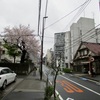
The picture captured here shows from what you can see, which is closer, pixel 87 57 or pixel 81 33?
pixel 87 57

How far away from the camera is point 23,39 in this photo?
24.0 meters

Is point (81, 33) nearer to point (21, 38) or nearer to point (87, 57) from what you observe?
point (87, 57)

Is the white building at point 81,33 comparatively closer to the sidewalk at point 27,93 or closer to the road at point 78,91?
the road at point 78,91

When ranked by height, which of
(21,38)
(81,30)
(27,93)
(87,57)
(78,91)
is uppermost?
(81,30)

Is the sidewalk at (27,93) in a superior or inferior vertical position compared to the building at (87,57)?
inferior

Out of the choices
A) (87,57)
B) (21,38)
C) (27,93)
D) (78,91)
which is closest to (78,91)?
(78,91)

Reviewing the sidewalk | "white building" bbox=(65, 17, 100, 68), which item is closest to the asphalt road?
the sidewalk

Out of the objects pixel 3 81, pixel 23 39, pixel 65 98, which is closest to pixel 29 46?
pixel 23 39

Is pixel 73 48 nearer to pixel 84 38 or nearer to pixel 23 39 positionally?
pixel 84 38

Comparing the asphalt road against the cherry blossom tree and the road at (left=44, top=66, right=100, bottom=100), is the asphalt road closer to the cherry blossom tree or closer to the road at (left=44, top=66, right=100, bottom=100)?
the road at (left=44, top=66, right=100, bottom=100)

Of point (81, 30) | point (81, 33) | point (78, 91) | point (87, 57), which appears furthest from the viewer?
point (81, 33)

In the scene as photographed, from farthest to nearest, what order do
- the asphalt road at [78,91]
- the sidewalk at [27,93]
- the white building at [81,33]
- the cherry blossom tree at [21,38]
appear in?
the white building at [81,33] < the cherry blossom tree at [21,38] < the asphalt road at [78,91] < the sidewalk at [27,93]

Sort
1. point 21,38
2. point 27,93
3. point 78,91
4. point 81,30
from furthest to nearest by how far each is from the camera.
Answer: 1. point 81,30
2. point 21,38
3. point 78,91
4. point 27,93

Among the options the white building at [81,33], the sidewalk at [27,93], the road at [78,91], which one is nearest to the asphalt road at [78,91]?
the road at [78,91]
